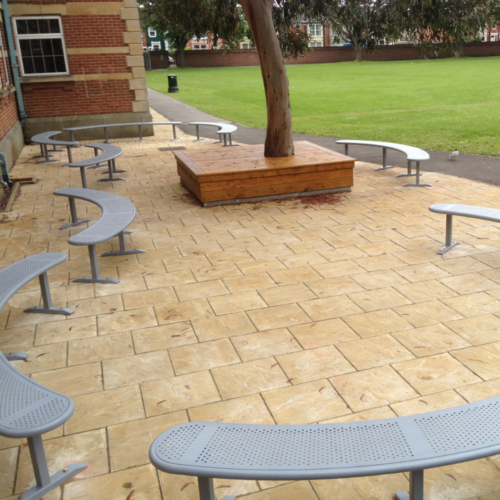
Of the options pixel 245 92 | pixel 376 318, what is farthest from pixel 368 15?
pixel 245 92

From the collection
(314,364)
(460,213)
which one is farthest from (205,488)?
Result: (460,213)

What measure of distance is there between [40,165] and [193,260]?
24.6 feet

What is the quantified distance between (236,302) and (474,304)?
2.05m

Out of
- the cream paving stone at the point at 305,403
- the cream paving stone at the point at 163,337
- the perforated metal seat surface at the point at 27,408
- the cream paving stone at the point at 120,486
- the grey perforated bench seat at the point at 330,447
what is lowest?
the cream paving stone at the point at 305,403

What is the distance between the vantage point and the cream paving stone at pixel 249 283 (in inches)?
207

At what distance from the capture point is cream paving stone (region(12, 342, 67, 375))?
4016 millimetres

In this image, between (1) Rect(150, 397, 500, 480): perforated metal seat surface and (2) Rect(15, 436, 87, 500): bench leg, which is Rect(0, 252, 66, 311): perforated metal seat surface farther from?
(1) Rect(150, 397, 500, 480): perforated metal seat surface

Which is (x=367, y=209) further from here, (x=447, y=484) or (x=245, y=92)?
(x=245, y=92)

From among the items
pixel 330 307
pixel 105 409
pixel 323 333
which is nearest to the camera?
pixel 105 409

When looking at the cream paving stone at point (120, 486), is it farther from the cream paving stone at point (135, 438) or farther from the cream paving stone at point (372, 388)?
Answer: the cream paving stone at point (372, 388)

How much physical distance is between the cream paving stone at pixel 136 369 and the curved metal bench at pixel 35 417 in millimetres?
885

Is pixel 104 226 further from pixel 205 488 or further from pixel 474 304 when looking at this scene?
pixel 205 488

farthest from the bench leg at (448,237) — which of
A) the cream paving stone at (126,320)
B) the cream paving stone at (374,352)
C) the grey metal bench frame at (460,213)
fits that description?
the cream paving stone at (126,320)

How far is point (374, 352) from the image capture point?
4.06 meters
